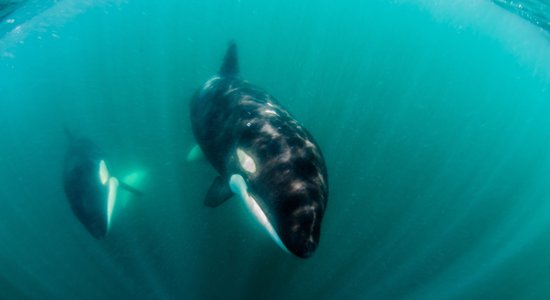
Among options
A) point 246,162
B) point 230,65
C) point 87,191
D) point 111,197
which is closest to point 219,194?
point 246,162

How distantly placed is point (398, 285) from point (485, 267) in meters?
5.26

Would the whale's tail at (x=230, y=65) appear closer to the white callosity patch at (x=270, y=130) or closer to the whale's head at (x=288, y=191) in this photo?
the white callosity patch at (x=270, y=130)

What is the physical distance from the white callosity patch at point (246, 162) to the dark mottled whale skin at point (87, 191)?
483 centimetres

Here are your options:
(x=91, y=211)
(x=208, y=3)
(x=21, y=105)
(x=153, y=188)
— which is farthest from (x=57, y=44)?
(x=91, y=211)

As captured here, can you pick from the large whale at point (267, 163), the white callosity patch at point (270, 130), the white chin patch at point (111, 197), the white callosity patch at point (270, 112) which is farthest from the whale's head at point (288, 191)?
the white chin patch at point (111, 197)

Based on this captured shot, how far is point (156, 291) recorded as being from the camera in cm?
837

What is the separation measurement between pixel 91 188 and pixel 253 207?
5.87 m

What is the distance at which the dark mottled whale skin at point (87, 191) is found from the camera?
7527 millimetres

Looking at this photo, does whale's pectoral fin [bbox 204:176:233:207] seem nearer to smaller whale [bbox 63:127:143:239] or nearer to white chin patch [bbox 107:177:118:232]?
smaller whale [bbox 63:127:143:239]

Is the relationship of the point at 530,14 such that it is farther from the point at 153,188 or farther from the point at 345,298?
the point at 153,188

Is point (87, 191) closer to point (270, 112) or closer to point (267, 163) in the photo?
point (270, 112)

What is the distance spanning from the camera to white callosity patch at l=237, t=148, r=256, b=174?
4.16m

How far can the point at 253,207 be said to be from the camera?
409 centimetres

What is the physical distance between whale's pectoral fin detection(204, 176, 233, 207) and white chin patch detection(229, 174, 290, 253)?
0.65m
